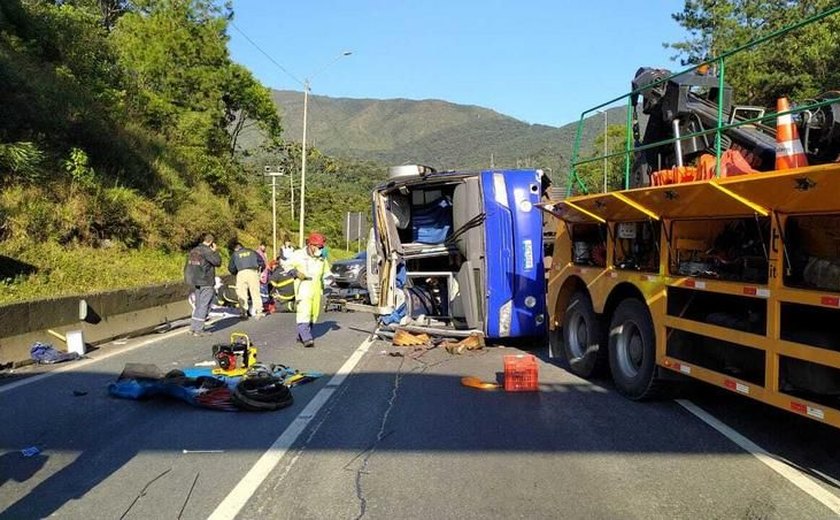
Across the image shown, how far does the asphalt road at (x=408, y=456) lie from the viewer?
4.67 m

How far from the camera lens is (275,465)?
5488mm

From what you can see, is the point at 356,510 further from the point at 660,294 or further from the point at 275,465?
the point at 660,294

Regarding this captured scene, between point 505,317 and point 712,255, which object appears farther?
point 505,317

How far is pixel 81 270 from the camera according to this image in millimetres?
17188

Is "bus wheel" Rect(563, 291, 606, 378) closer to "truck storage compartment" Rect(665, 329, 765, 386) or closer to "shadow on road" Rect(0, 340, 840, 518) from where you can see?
"shadow on road" Rect(0, 340, 840, 518)

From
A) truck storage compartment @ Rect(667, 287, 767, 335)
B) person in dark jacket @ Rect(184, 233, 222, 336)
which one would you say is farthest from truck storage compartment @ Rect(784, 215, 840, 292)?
person in dark jacket @ Rect(184, 233, 222, 336)

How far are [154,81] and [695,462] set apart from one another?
118 ft

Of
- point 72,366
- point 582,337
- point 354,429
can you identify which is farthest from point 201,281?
point 354,429

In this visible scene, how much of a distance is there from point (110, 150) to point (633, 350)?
19.4 meters

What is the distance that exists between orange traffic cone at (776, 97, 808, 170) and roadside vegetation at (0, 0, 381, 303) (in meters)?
12.4

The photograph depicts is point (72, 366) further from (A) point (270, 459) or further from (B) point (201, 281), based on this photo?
(A) point (270, 459)

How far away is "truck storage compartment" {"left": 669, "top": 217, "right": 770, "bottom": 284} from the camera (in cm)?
593

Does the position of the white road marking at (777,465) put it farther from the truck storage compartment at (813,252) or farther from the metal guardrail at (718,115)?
the metal guardrail at (718,115)

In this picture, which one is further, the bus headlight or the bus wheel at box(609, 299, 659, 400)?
the bus headlight
